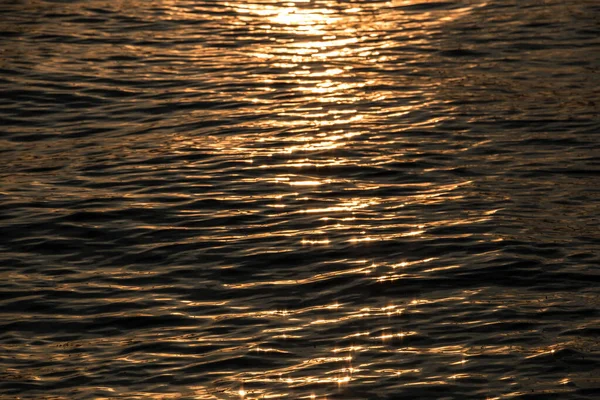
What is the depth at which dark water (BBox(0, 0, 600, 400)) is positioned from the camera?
12656 millimetres

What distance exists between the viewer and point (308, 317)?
1362 cm

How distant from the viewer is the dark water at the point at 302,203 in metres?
12.7

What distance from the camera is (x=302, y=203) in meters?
16.9

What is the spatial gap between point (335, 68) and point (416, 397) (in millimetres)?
11404

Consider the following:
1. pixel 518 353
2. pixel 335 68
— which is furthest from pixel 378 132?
pixel 518 353

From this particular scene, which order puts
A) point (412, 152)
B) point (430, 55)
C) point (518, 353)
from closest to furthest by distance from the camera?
point (518, 353)
point (412, 152)
point (430, 55)

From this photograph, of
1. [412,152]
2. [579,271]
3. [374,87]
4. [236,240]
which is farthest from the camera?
[374,87]

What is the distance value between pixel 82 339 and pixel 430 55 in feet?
38.0

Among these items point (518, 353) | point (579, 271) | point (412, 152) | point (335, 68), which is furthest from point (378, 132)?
point (518, 353)

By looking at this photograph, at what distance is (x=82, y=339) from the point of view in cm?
1328

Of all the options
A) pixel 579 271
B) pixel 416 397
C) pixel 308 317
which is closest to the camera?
pixel 416 397

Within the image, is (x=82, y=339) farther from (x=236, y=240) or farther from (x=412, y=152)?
(x=412, y=152)

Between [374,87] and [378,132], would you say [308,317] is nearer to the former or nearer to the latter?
[378,132]

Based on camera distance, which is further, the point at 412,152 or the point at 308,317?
the point at 412,152
